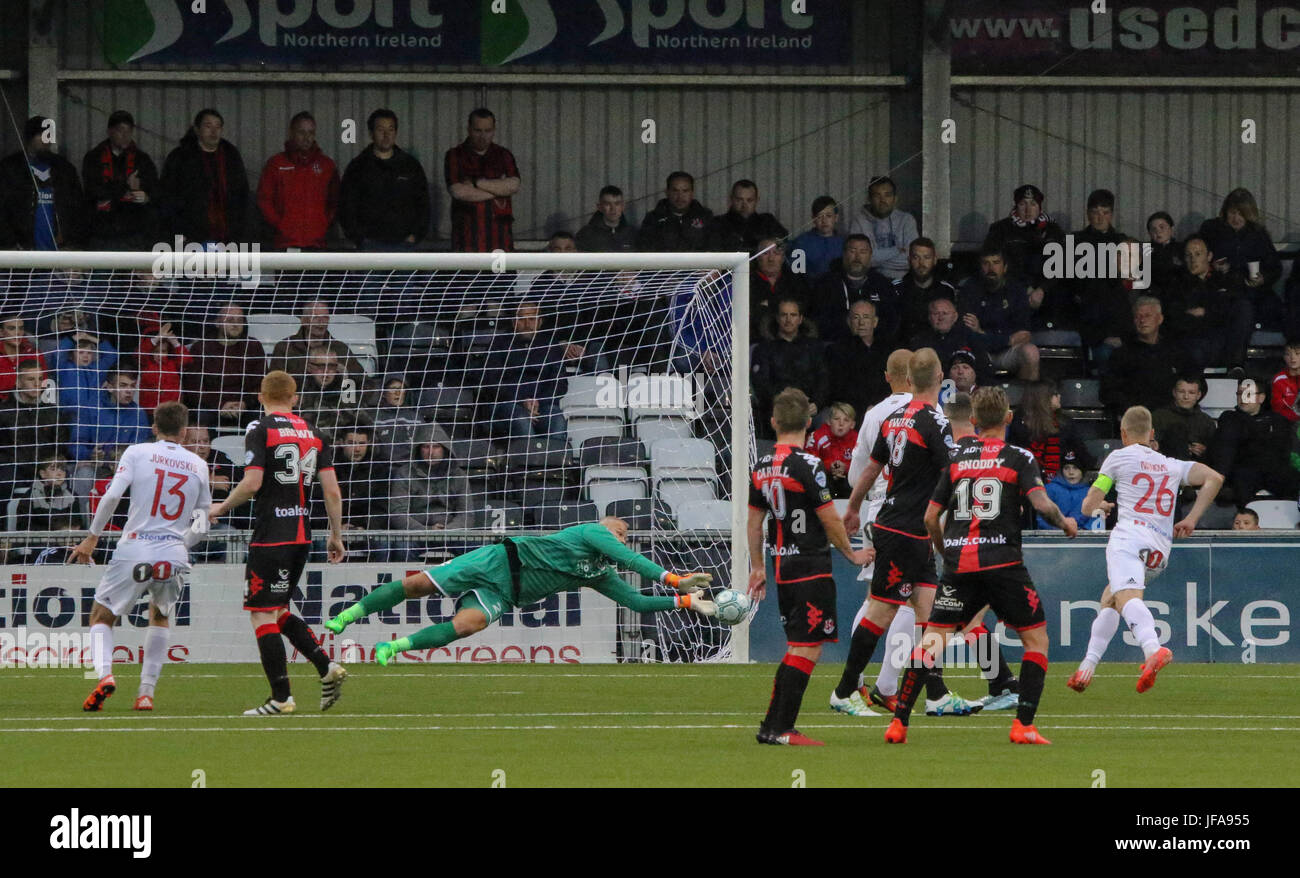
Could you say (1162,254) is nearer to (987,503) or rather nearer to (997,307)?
(997,307)

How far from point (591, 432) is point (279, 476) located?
5.68 metres

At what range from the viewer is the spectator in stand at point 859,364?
17641mm

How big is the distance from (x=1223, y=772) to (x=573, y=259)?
758 cm

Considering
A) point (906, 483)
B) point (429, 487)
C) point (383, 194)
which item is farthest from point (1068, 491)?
point (383, 194)

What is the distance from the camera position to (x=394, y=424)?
16.2 metres

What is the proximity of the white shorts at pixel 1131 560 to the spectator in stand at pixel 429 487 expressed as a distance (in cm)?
581

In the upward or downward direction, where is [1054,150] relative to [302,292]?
upward

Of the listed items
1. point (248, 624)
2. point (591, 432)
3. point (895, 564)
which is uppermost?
point (591, 432)

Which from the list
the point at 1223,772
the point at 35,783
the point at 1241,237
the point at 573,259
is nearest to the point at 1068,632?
the point at 573,259

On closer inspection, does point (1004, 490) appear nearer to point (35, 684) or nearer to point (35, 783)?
point (35, 783)

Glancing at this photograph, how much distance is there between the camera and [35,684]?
13219 mm

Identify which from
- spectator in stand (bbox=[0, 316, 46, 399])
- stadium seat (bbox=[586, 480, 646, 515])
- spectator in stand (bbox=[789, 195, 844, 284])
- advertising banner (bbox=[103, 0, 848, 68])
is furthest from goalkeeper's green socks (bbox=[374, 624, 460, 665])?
advertising banner (bbox=[103, 0, 848, 68])

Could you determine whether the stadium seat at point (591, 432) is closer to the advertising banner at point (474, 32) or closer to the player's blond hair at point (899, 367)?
the player's blond hair at point (899, 367)

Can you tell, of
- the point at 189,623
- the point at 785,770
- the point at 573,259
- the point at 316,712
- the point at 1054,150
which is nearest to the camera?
the point at 785,770
